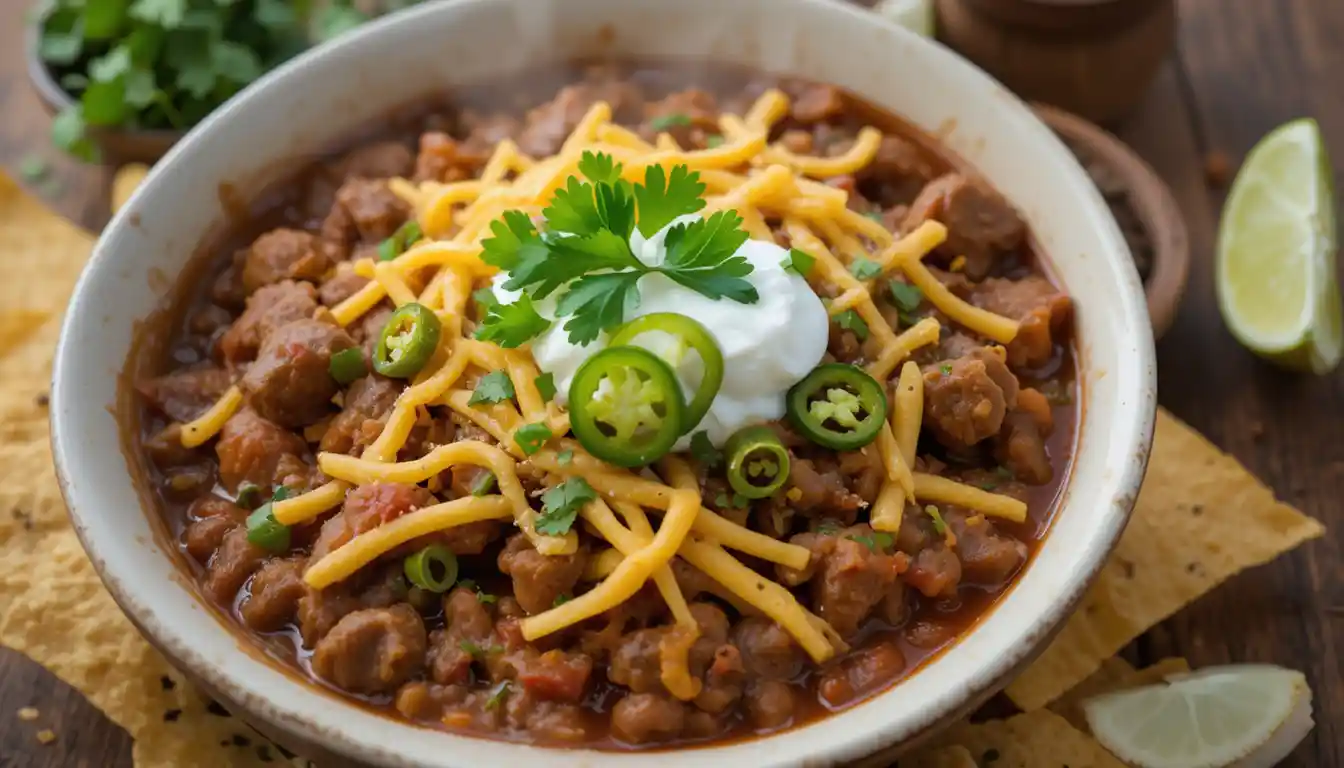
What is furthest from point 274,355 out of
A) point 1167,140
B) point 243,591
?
point 1167,140

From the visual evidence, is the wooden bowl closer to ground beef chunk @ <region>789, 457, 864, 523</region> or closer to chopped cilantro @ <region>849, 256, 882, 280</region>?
chopped cilantro @ <region>849, 256, 882, 280</region>

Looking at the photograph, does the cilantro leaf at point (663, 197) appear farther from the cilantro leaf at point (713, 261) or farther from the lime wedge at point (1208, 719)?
the lime wedge at point (1208, 719)

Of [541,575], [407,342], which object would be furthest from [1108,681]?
[407,342]

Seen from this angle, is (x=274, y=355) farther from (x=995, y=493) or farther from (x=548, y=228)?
(x=995, y=493)

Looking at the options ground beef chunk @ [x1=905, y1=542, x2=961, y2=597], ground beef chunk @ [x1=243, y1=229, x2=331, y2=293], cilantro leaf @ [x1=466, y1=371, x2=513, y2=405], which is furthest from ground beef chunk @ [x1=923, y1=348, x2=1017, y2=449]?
ground beef chunk @ [x1=243, y1=229, x2=331, y2=293]

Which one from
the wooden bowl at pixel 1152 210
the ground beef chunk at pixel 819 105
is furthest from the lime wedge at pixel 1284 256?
the ground beef chunk at pixel 819 105

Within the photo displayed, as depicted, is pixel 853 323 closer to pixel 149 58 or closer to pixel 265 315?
pixel 265 315
